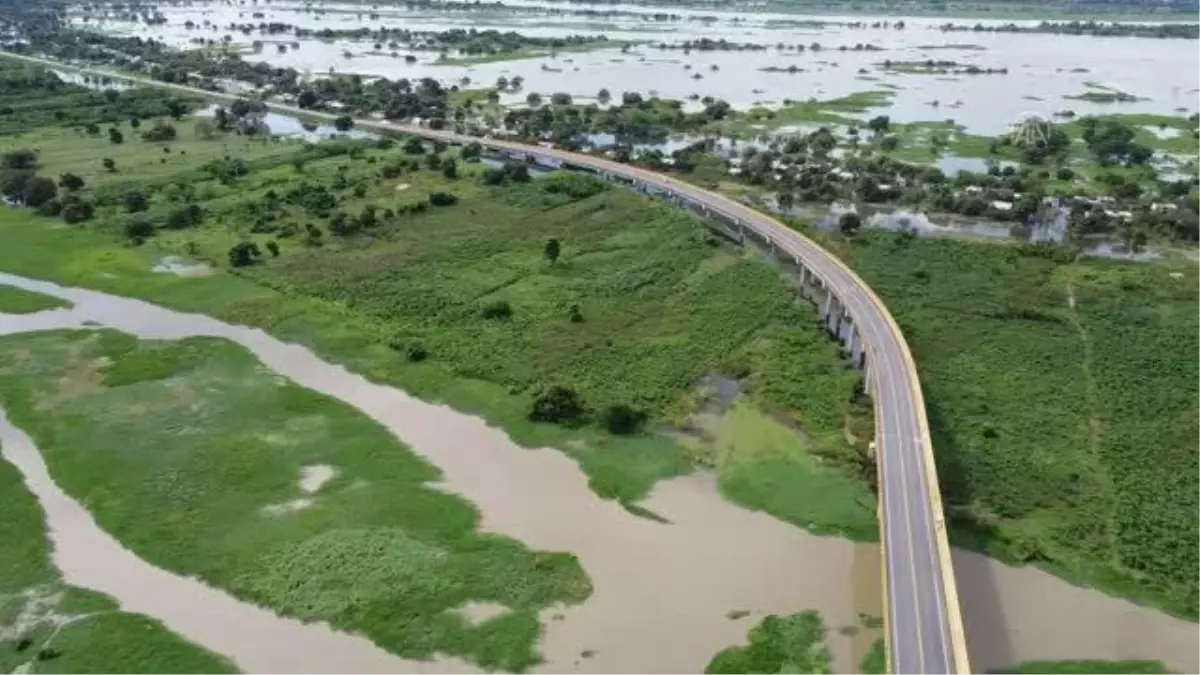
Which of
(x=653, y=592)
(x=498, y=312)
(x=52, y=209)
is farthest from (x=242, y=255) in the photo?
(x=653, y=592)

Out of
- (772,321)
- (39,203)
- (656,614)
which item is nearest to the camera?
(656,614)

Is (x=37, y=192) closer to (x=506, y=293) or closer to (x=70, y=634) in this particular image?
(x=506, y=293)

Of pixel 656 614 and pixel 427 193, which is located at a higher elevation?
pixel 427 193

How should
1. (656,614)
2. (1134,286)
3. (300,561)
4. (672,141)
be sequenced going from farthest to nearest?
(672,141) → (1134,286) → (300,561) → (656,614)

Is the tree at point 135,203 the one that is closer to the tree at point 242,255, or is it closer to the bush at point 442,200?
the tree at point 242,255

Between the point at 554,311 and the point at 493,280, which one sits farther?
the point at 493,280

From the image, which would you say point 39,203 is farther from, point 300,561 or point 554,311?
point 300,561

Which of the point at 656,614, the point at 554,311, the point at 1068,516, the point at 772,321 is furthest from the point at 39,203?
the point at 1068,516
